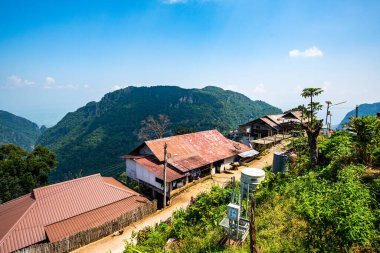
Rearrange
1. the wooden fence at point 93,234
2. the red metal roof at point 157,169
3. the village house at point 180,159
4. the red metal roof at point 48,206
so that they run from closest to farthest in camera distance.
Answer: the wooden fence at point 93,234 < the red metal roof at point 48,206 < the red metal roof at point 157,169 < the village house at point 180,159

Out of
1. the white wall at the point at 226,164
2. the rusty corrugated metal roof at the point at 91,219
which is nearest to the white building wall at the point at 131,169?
the rusty corrugated metal roof at the point at 91,219

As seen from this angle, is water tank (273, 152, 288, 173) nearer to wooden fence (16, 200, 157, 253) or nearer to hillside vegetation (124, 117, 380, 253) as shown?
hillside vegetation (124, 117, 380, 253)

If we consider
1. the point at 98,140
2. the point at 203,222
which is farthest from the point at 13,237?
the point at 98,140

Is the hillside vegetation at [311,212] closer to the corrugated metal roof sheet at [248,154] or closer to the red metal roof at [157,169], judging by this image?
the red metal roof at [157,169]

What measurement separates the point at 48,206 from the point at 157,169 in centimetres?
1036

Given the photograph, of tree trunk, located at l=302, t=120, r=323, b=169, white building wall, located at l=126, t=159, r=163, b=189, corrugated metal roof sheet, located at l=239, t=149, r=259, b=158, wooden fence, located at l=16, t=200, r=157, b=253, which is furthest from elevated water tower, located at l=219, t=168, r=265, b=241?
corrugated metal roof sheet, located at l=239, t=149, r=259, b=158

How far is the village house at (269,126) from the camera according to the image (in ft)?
143

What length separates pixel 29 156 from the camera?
32.6m

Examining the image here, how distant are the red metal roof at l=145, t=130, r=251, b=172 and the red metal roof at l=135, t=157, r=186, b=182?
2.42 ft

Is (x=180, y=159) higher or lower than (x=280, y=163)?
lower

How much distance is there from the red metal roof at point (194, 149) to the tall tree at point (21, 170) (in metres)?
19.1

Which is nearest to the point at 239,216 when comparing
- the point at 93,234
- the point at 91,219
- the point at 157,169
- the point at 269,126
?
the point at 93,234

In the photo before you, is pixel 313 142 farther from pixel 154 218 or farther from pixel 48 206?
pixel 48 206

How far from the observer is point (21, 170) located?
31.0 metres
